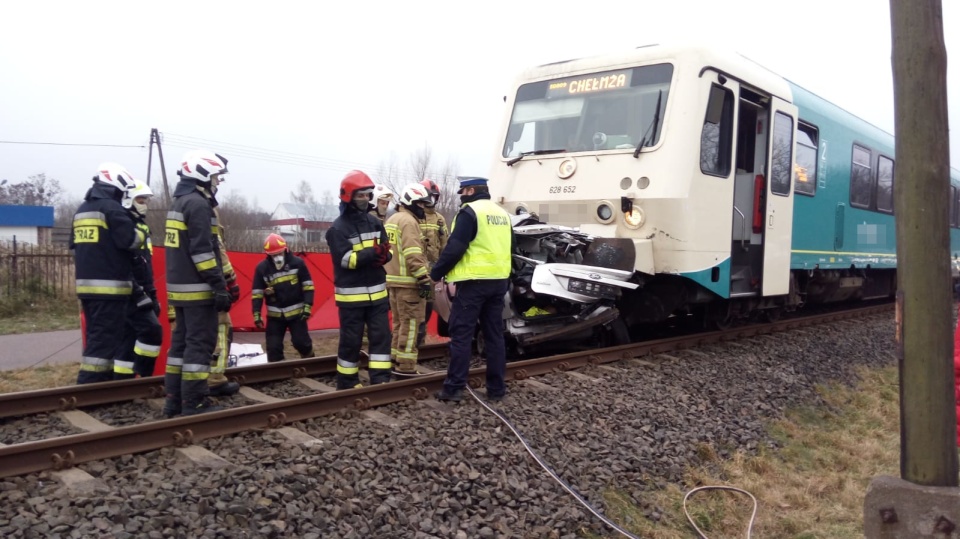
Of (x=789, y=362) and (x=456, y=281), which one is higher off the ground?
(x=456, y=281)

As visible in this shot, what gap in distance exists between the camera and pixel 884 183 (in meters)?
12.1

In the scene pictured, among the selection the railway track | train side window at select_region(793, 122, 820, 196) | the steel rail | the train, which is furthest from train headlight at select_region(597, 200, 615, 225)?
train side window at select_region(793, 122, 820, 196)

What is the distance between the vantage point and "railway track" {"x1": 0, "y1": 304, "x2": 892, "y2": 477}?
3676mm

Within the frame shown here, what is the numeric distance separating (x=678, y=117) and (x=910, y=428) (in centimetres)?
452

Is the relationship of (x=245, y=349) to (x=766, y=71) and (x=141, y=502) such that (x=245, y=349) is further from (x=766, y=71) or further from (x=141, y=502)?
(x=766, y=71)

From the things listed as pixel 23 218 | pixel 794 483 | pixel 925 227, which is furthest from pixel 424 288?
pixel 23 218

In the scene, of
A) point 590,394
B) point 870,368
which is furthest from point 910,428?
point 870,368

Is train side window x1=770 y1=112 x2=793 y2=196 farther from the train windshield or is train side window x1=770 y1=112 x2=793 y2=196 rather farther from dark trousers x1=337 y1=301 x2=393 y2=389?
dark trousers x1=337 y1=301 x2=393 y2=389

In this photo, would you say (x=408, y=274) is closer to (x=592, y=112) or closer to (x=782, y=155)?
(x=592, y=112)

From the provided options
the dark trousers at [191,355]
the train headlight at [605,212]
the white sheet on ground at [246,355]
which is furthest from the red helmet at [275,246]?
the train headlight at [605,212]

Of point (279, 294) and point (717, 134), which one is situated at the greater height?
point (717, 134)

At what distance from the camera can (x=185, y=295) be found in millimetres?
5020

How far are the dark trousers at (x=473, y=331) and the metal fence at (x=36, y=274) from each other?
32.7ft

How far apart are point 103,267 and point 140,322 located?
0.68m
